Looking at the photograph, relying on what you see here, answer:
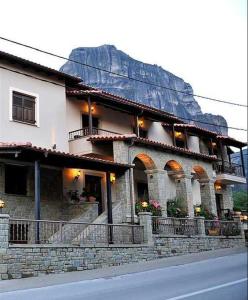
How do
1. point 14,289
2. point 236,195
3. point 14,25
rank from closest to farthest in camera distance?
point 14,289, point 14,25, point 236,195

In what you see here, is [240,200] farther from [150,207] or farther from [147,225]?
[147,225]

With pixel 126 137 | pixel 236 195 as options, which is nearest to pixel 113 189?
pixel 126 137

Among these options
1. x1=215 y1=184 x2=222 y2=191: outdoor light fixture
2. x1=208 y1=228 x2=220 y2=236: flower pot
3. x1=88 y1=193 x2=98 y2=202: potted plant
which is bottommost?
x1=208 y1=228 x2=220 y2=236: flower pot

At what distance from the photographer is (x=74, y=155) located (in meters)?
17.7

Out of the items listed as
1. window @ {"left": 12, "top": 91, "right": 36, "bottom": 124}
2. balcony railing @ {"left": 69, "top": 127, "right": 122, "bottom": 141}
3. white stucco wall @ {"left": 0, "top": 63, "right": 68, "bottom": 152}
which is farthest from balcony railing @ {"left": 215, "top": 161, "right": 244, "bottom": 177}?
window @ {"left": 12, "top": 91, "right": 36, "bottom": 124}

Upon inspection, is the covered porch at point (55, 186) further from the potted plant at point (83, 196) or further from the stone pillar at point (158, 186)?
the stone pillar at point (158, 186)

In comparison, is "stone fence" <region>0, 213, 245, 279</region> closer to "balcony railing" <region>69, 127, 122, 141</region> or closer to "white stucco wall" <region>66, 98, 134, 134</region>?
"balcony railing" <region>69, 127, 122, 141</region>

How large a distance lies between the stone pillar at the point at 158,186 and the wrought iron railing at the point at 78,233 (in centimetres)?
368

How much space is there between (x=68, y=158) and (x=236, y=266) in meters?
7.32

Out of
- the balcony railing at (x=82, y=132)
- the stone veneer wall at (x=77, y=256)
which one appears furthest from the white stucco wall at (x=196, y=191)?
the balcony railing at (x=82, y=132)

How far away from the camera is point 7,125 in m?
19.2

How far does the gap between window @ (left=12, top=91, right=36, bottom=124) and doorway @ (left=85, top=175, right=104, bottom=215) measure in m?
4.23

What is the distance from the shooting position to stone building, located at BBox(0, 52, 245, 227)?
62.3 ft

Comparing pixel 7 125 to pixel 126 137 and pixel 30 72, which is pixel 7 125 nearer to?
pixel 30 72
